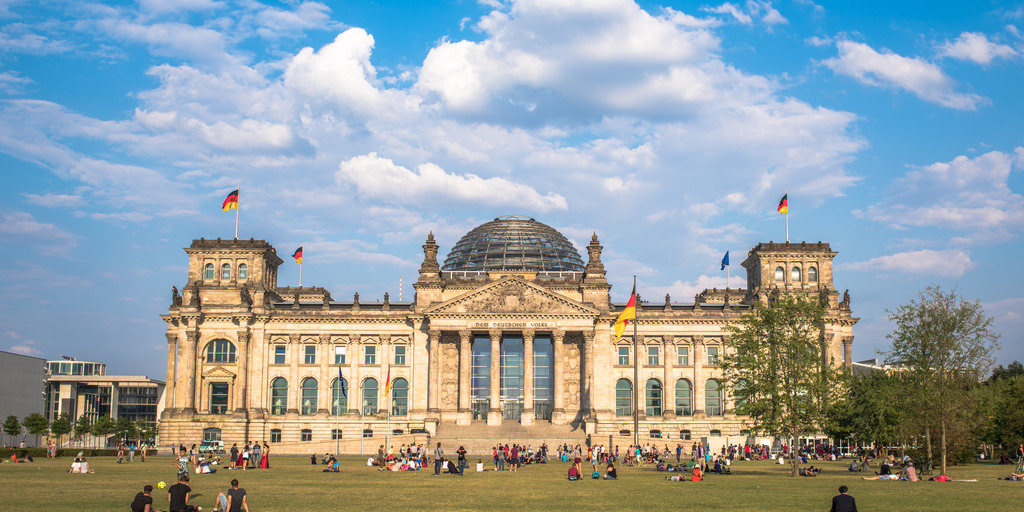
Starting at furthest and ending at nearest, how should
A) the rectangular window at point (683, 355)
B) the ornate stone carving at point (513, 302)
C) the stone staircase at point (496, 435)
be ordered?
the rectangular window at point (683, 355) → the ornate stone carving at point (513, 302) → the stone staircase at point (496, 435)

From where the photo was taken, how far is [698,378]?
105m

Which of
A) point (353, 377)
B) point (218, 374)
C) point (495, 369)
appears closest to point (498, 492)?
point (495, 369)

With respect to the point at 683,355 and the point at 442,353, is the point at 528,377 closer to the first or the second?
the point at 442,353

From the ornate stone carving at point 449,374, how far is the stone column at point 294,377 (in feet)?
52.6

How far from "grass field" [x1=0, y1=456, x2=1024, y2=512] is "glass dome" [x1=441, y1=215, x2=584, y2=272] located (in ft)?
191

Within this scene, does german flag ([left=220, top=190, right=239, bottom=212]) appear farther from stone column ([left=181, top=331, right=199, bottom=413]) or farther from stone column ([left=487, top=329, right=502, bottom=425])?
stone column ([left=487, top=329, right=502, bottom=425])

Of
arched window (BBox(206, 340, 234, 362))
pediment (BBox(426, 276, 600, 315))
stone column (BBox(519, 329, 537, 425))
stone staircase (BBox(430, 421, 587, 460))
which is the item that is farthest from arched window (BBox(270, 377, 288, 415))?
stone column (BBox(519, 329, 537, 425))

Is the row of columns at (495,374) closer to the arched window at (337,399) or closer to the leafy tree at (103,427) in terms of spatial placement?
the arched window at (337,399)

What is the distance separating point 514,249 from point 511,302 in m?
15.2

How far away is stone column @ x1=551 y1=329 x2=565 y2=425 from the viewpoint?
9962 centimetres

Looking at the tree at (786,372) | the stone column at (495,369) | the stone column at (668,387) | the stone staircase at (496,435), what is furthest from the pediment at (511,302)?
the tree at (786,372)

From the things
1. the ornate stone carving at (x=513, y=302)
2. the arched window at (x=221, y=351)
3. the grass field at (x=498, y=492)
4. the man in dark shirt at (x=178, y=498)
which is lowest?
the grass field at (x=498, y=492)

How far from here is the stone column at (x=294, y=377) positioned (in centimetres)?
10456

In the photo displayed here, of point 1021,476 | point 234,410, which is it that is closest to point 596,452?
point 1021,476
